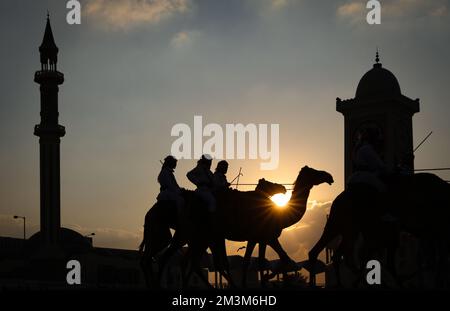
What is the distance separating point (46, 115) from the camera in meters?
103

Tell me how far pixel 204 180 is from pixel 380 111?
89.1 m

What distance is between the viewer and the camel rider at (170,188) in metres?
22.1

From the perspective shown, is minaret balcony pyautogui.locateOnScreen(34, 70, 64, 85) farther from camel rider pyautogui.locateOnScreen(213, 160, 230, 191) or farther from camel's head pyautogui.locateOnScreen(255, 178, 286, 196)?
camel's head pyautogui.locateOnScreen(255, 178, 286, 196)

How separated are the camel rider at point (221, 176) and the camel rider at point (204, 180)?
542 millimetres

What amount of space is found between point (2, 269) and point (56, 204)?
9627 millimetres

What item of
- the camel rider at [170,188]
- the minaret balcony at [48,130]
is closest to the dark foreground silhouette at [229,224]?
the camel rider at [170,188]

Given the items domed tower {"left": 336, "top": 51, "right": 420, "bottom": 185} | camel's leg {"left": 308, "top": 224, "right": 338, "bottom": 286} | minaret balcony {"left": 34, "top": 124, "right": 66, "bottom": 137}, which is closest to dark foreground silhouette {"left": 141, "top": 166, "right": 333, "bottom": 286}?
camel's leg {"left": 308, "top": 224, "right": 338, "bottom": 286}

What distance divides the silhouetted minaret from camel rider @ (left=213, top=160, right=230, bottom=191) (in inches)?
3163

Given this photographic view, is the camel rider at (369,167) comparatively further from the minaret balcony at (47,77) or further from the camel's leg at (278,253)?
the minaret balcony at (47,77)

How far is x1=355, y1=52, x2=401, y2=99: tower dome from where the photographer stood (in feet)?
356

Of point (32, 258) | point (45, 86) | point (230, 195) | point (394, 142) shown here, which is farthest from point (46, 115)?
point (230, 195)

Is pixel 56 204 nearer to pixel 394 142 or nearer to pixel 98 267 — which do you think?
pixel 98 267

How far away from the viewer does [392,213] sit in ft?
66.7
